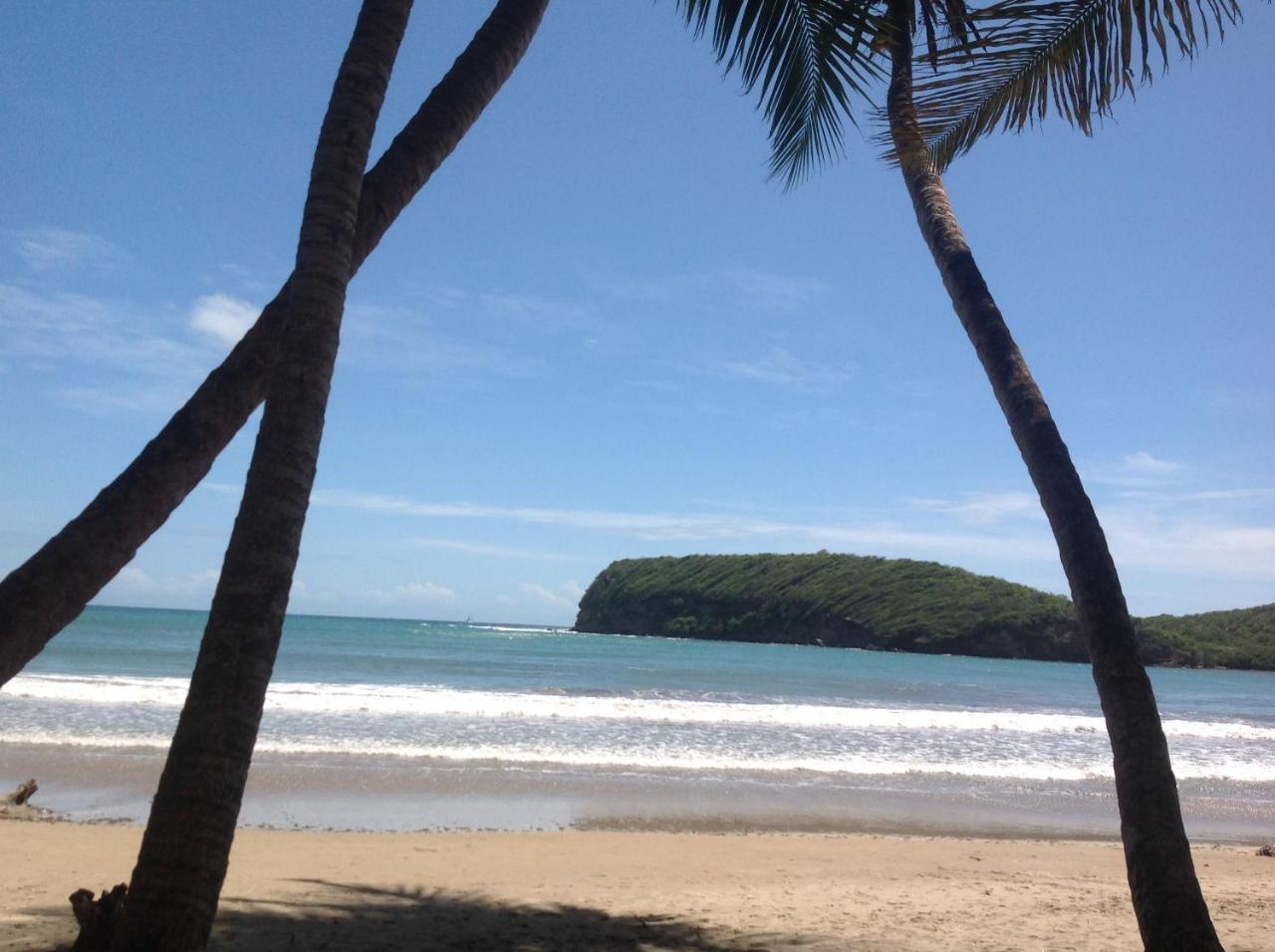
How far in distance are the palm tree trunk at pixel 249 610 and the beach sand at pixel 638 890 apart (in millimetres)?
2757

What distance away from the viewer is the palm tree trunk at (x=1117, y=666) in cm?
367

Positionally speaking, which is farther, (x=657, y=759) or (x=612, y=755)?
(x=612, y=755)

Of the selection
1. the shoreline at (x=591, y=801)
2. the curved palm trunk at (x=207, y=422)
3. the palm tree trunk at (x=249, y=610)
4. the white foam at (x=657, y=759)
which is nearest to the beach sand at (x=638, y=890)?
the shoreline at (x=591, y=801)

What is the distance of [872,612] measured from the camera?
86.2 m

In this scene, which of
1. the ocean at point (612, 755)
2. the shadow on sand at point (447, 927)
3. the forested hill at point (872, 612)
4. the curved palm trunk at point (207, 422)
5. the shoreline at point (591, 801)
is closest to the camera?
the curved palm trunk at point (207, 422)

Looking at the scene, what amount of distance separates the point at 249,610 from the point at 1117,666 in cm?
312

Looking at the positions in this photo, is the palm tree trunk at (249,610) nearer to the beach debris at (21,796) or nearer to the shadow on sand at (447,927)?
the shadow on sand at (447,927)

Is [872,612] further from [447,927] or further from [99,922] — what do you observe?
[99,922]

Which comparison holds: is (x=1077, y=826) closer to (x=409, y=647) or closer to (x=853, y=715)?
(x=853, y=715)

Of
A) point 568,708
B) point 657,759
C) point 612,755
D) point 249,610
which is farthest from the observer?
point 568,708

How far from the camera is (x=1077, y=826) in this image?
1155cm

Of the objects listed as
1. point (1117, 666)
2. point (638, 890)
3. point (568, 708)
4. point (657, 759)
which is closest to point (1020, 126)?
point (1117, 666)

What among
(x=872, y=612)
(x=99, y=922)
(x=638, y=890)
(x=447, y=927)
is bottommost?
(x=638, y=890)

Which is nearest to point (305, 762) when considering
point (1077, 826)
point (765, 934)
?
point (765, 934)
